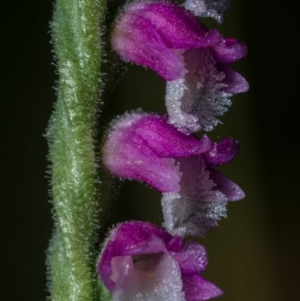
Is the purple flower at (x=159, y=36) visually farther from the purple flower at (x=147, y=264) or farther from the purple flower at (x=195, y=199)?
the purple flower at (x=147, y=264)

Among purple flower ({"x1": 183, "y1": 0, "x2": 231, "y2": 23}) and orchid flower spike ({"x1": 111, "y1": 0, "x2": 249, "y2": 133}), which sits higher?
purple flower ({"x1": 183, "y1": 0, "x2": 231, "y2": 23})

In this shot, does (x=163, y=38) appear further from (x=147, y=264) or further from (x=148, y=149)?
(x=147, y=264)

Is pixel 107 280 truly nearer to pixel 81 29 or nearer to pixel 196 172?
pixel 196 172

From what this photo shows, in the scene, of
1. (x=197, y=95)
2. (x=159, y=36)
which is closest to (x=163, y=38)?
(x=159, y=36)

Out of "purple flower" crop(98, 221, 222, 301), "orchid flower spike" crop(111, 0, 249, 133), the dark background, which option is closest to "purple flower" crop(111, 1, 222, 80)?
"orchid flower spike" crop(111, 0, 249, 133)

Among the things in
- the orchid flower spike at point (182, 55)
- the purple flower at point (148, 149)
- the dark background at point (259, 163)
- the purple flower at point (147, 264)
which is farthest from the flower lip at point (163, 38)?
the dark background at point (259, 163)

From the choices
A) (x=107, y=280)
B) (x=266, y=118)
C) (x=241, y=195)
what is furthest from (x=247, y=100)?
(x=107, y=280)

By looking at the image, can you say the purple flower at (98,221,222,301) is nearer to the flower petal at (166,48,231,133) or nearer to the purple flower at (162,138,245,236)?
the purple flower at (162,138,245,236)

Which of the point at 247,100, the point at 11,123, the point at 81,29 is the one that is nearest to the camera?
the point at 81,29
